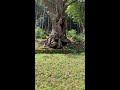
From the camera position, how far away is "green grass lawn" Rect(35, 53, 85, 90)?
8.48 meters

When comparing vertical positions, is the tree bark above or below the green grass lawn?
above

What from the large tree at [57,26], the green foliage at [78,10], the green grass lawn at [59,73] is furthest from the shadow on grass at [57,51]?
the green foliage at [78,10]

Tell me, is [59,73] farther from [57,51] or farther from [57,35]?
[57,35]

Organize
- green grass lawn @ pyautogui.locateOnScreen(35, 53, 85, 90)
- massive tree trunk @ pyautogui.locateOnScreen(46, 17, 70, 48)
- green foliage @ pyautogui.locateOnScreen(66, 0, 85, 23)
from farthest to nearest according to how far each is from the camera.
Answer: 1. green foliage @ pyautogui.locateOnScreen(66, 0, 85, 23)
2. massive tree trunk @ pyautogui.locateOnScreen(46, 17, 70, 48)
3. green grass lawn @ pyautogui.locateOnScreen(35, 53, 85, 90)

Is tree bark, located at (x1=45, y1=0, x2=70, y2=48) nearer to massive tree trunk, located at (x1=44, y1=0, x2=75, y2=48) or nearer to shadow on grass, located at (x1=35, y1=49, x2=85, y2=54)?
massive tree trunk, located at (x1=44, y1=0, x2=75, y2=48)

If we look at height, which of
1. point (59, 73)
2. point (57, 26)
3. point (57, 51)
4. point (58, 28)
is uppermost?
point (57, 26)

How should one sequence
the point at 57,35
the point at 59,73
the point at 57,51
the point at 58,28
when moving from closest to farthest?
the point at 59,73
the point at 57,51
the point at 57,35
the point at 58,28

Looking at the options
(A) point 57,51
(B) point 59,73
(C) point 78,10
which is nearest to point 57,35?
(A) point 57,51

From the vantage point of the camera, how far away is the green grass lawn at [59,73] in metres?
8.48

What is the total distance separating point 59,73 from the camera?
9656 mm

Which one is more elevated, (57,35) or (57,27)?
(57,27)

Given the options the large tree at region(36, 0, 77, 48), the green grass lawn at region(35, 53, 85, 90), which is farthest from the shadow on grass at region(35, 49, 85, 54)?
the green grass lawn at region(35, 53, 85, 90)

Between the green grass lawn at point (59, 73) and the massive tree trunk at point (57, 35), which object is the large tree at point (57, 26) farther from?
the green grass lawn at point (59, 73)
